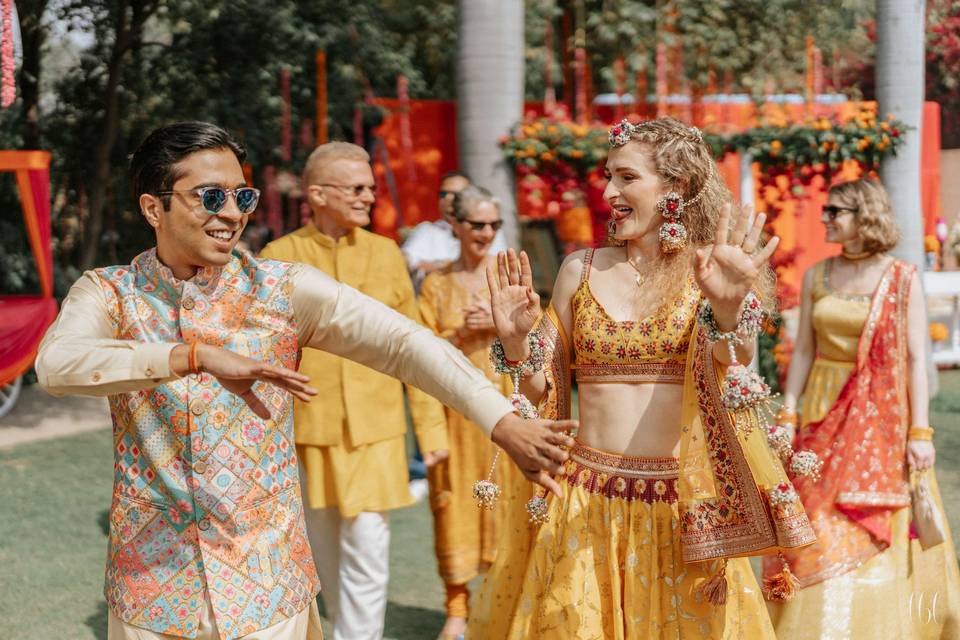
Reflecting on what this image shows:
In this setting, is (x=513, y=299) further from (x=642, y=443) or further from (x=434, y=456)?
(x=434, y=456)

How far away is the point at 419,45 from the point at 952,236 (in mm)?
8068

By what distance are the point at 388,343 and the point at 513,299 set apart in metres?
0.67

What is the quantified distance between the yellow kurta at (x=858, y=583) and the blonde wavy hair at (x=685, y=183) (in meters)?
1.85

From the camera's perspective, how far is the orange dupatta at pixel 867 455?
201 inches

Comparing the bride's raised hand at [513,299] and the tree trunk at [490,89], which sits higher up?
the tree trunk at [490,89]

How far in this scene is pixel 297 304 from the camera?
9.72 ft

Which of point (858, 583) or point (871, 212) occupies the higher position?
point (871, 212)

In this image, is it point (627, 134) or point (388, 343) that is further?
point (627, 134)

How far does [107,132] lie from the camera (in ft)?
43.3

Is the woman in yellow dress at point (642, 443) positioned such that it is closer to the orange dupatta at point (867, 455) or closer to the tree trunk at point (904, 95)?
the orange dupatta at point (867, 455)

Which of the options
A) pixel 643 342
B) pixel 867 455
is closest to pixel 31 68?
pixel 867 455

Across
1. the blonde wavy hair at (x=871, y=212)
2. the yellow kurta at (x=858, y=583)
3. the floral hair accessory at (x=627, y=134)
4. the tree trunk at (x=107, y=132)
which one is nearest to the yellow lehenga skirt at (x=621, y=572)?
the floral hair accessory at (x=627, y=134)

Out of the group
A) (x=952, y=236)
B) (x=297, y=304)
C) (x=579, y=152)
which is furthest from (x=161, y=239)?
(x=952, y=236)

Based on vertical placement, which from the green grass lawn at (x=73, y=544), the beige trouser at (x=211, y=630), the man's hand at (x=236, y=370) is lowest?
the green grass lawn at (x=73, y=544)
